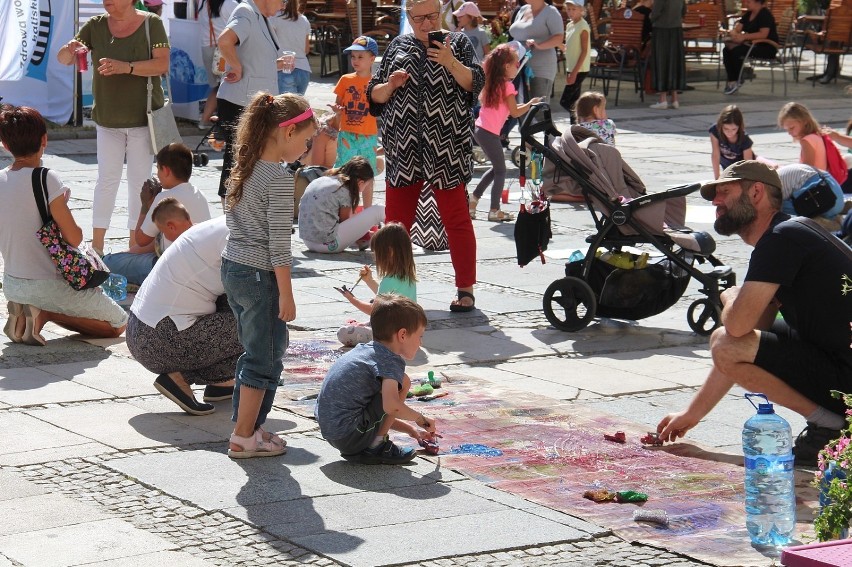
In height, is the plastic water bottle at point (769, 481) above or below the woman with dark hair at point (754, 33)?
below

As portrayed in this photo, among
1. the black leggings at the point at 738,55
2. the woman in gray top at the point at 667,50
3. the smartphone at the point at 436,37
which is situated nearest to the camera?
the smartphone at the point at 436,37

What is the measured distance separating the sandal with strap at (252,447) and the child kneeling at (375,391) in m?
0.26

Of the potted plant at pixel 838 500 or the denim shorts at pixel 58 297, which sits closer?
the potted plant at pixel 838 500

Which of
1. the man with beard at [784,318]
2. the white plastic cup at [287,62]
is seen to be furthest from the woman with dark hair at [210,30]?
the man with beard at [784,318]

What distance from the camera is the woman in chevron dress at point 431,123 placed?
29.4ft

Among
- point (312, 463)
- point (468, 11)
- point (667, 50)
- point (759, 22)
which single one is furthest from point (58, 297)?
point (759, 22)

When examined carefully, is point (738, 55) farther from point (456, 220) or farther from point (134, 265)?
point (134, 265)

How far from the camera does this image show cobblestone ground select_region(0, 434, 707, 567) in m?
4.83

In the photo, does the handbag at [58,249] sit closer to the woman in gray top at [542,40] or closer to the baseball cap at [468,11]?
the baseball cap at [468,11]

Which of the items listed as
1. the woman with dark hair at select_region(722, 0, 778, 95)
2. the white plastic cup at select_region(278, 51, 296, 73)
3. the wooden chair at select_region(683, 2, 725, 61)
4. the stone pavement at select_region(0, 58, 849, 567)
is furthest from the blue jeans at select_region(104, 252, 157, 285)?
the wooden chair at select_region(683, 2, 725, 61)

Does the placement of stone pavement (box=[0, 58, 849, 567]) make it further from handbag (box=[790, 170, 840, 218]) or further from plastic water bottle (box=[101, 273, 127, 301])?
handbag (box=[790, 170, 840, 218])

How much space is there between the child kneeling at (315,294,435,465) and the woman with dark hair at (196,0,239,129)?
12279 millimetres

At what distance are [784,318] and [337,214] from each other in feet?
18.1

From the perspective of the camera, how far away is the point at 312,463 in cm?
598
